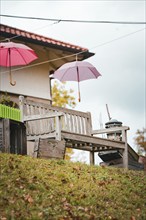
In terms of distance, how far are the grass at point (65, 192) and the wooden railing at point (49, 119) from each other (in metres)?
2.45

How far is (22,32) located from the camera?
1878 cm

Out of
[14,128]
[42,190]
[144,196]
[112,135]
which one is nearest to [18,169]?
[42,190]

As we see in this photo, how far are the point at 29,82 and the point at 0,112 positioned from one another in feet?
18.8

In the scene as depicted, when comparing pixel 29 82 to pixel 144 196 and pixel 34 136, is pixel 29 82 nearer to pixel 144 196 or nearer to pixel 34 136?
pixel 34 136

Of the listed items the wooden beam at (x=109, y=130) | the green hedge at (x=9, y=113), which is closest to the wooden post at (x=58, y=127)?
the green hedge at (x=9, y=113)

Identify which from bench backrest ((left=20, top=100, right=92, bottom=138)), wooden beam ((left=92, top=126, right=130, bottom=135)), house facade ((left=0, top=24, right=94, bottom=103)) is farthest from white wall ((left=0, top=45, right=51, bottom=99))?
wooden beam ((left=92, top=126, right=130, bottom=135))

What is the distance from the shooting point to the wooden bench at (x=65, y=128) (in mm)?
13875

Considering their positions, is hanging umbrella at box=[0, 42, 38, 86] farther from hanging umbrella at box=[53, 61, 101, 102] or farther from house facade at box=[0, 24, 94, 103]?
house facade at box=[0, 24, 94, 103]

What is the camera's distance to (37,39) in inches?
744

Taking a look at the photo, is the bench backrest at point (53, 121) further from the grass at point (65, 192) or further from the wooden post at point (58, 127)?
the grass at point (65, 192)

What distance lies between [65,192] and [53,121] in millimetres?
5409

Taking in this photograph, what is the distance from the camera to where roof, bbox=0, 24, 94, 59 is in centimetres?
1814

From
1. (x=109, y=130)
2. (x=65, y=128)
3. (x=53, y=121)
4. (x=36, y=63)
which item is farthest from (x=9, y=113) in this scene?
(x=36, y=63)

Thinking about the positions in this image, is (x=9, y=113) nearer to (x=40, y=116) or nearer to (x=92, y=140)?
(x=40, y=116)
